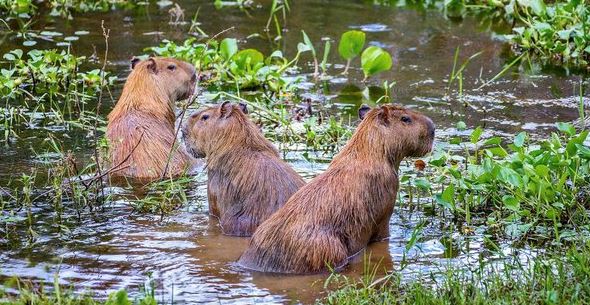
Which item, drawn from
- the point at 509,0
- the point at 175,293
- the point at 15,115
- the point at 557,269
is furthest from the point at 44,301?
the point at 509,0

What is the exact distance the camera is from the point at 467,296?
193 inches

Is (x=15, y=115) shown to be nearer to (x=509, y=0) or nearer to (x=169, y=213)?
(x=169, y=213)

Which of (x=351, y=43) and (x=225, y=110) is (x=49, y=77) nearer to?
(x=351, y=43)

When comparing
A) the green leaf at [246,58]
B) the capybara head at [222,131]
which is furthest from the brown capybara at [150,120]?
the green leaf at [246,58]

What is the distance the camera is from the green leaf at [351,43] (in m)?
9.40

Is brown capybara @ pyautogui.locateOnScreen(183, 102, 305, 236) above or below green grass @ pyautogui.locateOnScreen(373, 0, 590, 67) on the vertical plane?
below

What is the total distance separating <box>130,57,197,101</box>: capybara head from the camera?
789 cm

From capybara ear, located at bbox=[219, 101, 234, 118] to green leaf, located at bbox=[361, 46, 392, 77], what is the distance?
2.89m

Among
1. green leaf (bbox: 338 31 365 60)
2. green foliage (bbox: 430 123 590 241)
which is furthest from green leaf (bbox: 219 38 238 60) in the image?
green foliage (bbox: 430 123 590 241)

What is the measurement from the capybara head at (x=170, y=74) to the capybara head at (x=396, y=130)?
208cm

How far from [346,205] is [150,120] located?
2330mm

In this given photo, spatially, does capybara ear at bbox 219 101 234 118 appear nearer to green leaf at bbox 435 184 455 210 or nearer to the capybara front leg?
the capybara front leg

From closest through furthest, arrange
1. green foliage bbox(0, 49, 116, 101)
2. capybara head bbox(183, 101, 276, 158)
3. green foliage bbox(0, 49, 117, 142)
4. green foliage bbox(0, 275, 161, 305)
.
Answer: green foliage bbox(0, 275, 161, 305) < capybara head bbox(183, 101, 276, 158) < green foliage bbox(0, 49, 117, 142) < green foliage bbox(0, 49, 116, 101)

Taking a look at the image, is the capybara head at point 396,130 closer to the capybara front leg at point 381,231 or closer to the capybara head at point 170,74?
the capybara front leg at point 381,231
